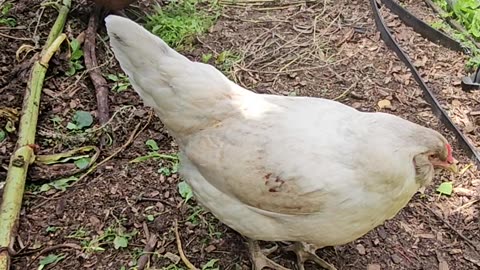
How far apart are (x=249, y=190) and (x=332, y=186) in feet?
1.25

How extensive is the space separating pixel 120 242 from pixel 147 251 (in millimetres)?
166

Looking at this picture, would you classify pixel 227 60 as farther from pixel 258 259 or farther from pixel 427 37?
pixel 258 259

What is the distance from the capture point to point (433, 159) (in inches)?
111

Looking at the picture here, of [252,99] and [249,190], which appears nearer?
[249,190]

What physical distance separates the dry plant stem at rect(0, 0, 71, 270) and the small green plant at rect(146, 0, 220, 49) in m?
0.76

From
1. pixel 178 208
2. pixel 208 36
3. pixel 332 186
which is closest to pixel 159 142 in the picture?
pixel 178 208

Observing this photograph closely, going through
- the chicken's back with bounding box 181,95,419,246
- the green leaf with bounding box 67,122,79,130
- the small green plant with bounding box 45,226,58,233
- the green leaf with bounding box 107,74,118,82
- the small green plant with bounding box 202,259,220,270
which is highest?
the chicken's back with bounding box 181,95,419,246

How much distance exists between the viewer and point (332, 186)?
8.66 feet

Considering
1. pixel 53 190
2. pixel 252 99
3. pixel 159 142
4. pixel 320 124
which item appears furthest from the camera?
pixel 159 142

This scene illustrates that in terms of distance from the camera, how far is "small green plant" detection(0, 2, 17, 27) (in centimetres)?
479

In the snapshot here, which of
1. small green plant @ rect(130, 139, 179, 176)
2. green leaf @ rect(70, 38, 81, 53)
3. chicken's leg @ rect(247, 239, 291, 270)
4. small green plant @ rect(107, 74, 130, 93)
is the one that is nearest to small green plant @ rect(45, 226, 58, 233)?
small green plant @ rect(130, 139, 179, 176)

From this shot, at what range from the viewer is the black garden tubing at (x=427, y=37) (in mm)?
3938

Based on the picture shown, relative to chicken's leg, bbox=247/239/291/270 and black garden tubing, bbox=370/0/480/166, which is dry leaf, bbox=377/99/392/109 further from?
chicken's leg, bbox=247/239/291/270

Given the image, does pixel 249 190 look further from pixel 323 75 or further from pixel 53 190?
pixel 323 75
